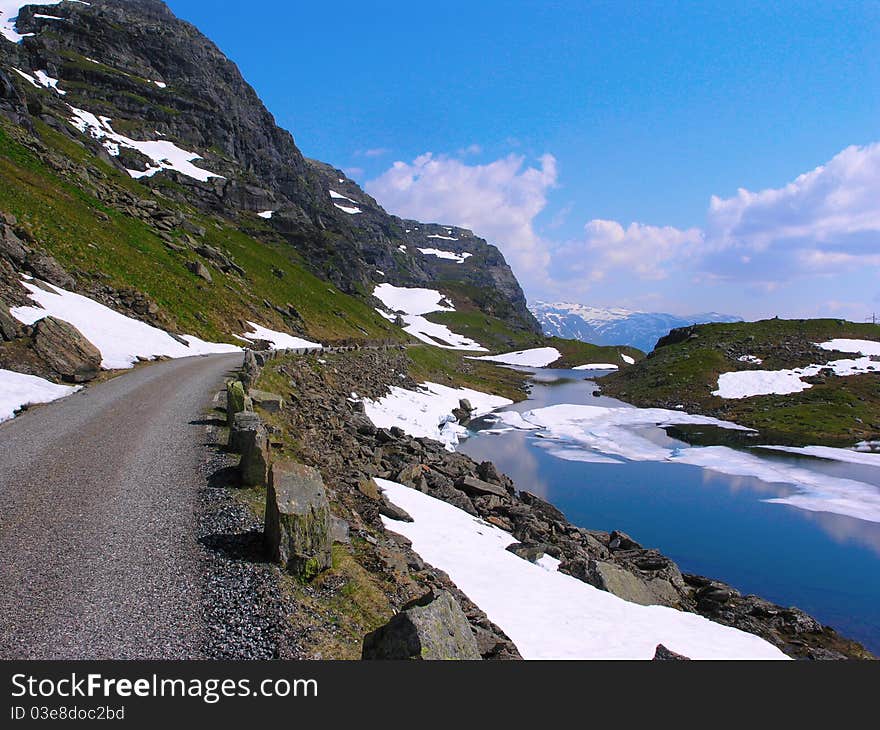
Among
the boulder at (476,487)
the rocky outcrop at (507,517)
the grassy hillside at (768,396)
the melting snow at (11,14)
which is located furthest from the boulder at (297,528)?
the melting snow at (11,14)

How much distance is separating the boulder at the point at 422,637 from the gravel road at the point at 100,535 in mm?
2666

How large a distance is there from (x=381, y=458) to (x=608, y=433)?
140 ft

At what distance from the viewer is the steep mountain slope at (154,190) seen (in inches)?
1933

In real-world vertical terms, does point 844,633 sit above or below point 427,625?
below

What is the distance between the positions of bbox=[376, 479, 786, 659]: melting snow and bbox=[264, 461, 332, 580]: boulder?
23.9ft

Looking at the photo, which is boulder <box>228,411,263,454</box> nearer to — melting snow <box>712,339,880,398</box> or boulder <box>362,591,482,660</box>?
boulder <box>362,591,482,660</box>

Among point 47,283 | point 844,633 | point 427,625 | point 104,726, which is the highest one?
Answer: point 47,283

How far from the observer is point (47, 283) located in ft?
110

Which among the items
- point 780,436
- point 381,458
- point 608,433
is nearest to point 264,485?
point 381,458

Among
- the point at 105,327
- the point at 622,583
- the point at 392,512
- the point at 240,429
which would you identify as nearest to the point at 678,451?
the point at 622,583

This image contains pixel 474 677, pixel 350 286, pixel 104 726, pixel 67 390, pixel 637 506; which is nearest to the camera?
pixel 104 726

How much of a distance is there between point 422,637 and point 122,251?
60000 millimetres

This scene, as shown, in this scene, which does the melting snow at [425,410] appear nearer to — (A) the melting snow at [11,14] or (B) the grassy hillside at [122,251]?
(B) the grassy hillside at [122,251]

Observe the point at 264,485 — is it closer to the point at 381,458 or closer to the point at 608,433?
the point at 381,458
